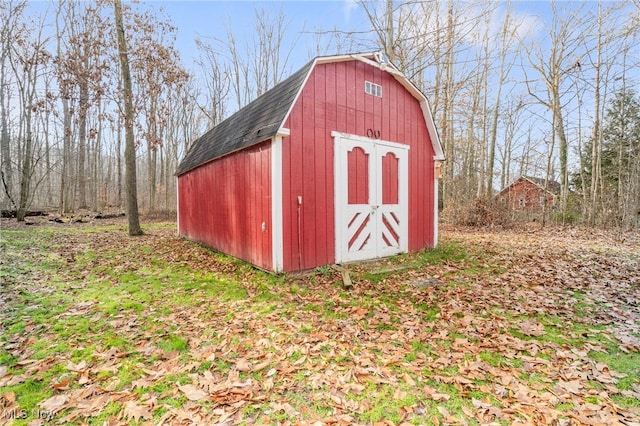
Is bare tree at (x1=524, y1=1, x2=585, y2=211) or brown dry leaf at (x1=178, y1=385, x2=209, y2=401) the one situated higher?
bare tree at (x1=524, y1=1, x2=585, y2=211)

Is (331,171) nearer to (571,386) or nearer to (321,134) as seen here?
(321,134)

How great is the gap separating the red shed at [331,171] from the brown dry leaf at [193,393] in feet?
10.2

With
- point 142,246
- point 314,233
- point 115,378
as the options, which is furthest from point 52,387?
point 142,246

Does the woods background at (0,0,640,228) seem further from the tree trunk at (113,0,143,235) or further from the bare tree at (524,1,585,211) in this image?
the tree trunk at (113,0,143,235)

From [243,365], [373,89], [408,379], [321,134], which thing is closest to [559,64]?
[373,89]

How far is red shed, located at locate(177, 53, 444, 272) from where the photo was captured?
5.68m

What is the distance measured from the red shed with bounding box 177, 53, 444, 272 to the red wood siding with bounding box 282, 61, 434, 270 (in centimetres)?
2

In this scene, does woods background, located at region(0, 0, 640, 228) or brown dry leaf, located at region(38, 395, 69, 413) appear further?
woods background, located at region(0, 0, 640, 228)

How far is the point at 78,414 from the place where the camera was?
7.12ft

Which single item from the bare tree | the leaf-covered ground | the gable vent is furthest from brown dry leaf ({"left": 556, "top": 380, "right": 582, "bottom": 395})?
the bare tree

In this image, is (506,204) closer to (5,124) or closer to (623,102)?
(623,102)

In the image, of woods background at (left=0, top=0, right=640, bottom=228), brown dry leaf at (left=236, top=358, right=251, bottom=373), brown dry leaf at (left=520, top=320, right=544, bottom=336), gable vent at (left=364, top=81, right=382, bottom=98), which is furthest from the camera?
woods background at (left=0, top=0, right=640, bottom=228)

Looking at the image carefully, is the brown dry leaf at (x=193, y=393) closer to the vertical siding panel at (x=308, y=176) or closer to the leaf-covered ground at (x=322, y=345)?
the leaf-covered ground at (x=322, y=345)

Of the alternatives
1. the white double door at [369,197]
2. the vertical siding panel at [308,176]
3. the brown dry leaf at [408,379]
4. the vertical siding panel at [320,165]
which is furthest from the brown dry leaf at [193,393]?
the white double door at [369,197]
